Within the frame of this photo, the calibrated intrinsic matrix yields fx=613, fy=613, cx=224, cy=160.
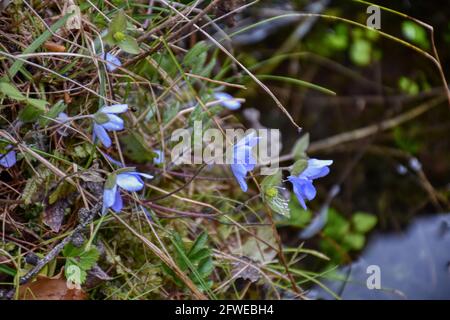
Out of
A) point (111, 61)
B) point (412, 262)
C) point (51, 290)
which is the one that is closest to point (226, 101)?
point (111, 61)

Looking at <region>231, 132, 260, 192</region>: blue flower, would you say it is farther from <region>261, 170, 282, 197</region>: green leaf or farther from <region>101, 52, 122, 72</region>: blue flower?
<region>101, 52, 122, 72</region>: blue flower

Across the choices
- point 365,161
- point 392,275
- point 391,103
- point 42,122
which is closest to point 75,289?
point 42,122

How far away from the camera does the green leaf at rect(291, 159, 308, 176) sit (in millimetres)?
981

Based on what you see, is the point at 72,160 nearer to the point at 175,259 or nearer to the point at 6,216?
the point at 6,216

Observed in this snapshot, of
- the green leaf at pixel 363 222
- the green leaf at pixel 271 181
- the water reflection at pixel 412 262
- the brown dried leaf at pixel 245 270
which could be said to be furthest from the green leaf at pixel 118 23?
the green leaf at pixel 363 222

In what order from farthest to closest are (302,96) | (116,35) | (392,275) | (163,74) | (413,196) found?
(302,96) < (413,196) < (392,275) < (163,74) < (116,35)

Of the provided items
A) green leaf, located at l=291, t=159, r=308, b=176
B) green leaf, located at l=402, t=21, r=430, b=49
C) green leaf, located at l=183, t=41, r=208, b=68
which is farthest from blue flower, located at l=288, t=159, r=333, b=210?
green leaf, located at l=402, t=21, r=430, b=49

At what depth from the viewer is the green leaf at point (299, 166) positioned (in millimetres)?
981

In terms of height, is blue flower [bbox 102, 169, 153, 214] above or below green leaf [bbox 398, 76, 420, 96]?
below

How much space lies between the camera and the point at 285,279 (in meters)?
1.23

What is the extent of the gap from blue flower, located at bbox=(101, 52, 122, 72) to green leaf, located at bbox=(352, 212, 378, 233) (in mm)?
931

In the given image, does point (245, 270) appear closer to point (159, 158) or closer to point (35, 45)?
point (159, 158)

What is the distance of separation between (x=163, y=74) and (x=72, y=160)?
0.24m

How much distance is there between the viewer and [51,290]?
101cm
